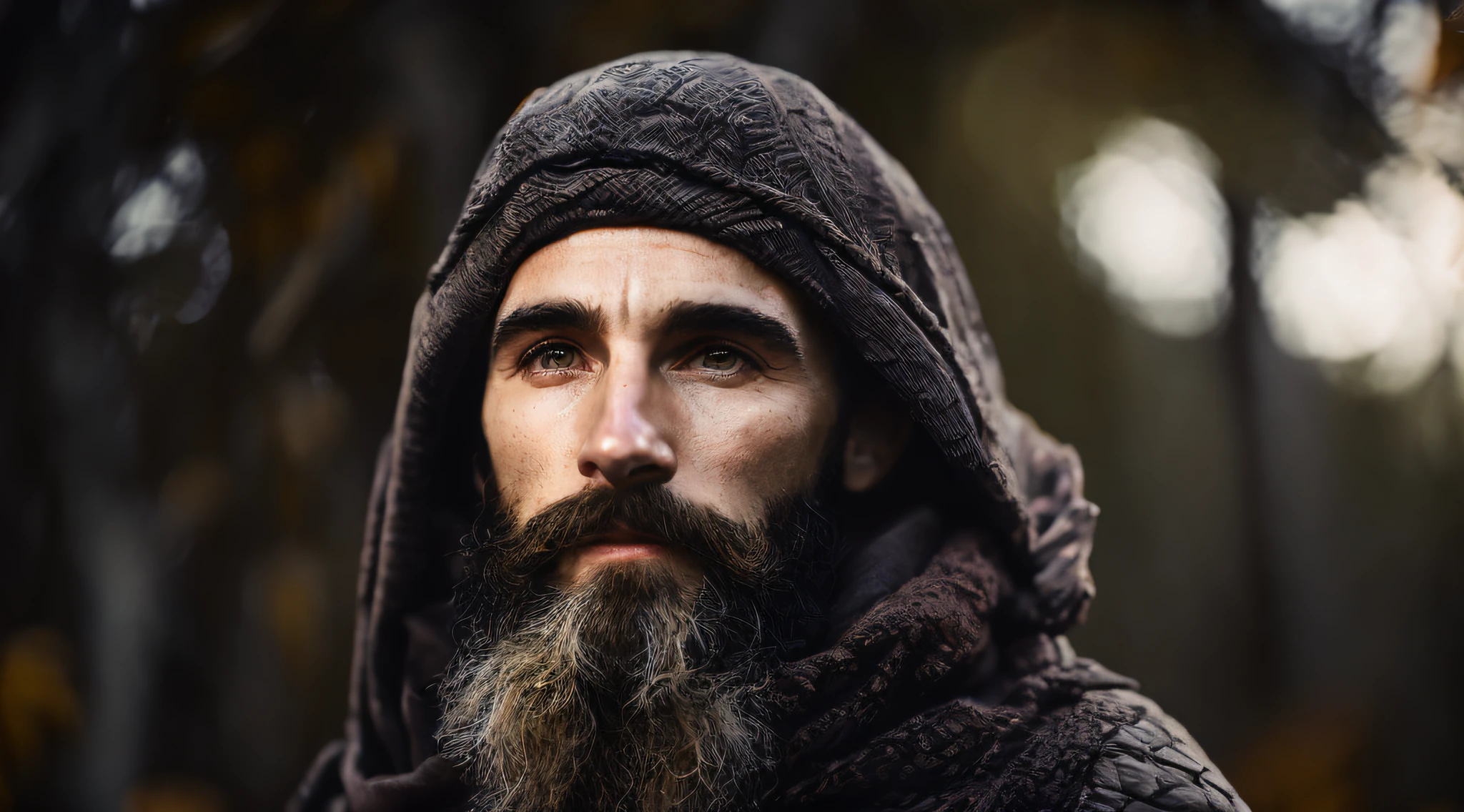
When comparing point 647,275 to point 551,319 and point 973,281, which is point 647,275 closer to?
point 551,319

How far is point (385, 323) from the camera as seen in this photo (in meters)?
2.42

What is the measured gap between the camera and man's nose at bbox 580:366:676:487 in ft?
3.85

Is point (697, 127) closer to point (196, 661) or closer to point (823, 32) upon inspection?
point (823, 32)

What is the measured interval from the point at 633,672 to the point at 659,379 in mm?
438

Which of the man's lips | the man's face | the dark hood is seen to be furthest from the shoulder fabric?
the man's lips

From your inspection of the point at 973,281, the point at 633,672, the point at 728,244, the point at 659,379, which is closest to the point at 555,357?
the point at 659,379

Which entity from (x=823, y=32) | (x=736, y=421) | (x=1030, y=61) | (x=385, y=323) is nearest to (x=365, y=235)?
(x=385, y=323)

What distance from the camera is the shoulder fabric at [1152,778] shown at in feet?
3.99

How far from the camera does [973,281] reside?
2.51 m

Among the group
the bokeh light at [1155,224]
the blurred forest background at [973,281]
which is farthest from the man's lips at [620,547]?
the bokeh light at [1155,224]

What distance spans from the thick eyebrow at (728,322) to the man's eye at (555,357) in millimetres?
184

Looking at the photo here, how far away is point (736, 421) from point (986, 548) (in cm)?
51

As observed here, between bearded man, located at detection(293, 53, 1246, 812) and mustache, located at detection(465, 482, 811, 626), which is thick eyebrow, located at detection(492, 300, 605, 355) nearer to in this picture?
bearded man, located at detection(293, 53, 1246, 812)

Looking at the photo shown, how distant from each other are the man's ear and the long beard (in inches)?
9.5
